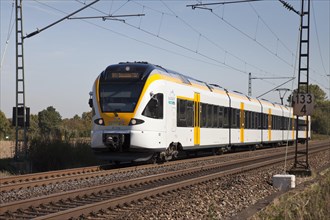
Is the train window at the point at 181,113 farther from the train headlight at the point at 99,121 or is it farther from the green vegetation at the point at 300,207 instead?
the green vegetation at the point at 300,207

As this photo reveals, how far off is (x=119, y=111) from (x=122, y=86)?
3.06 feet

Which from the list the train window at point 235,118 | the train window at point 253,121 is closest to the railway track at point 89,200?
the train window at point 235,118

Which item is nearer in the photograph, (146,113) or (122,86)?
(146,113)

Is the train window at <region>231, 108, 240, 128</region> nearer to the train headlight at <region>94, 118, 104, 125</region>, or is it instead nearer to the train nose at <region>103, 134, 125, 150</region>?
the train headlight at <region>94, 118, 104, 125</region>

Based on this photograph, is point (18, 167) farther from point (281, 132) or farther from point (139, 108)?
point (281, 132)

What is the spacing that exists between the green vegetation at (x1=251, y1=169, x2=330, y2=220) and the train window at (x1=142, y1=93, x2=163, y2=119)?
6.66 meters

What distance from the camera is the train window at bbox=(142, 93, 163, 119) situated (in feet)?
57.4

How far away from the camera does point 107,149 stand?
17.5 metres

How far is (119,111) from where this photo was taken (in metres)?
17.3

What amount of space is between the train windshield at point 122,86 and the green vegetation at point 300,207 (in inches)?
280

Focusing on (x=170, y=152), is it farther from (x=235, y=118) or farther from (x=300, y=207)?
(x=300, y=207)

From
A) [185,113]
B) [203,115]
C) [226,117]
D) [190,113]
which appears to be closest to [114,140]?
[185,113]

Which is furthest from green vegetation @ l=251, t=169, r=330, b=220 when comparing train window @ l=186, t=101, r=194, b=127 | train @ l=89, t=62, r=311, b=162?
train window @ l=186, t=101, r=194, b=127

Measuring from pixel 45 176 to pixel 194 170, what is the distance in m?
5.26
